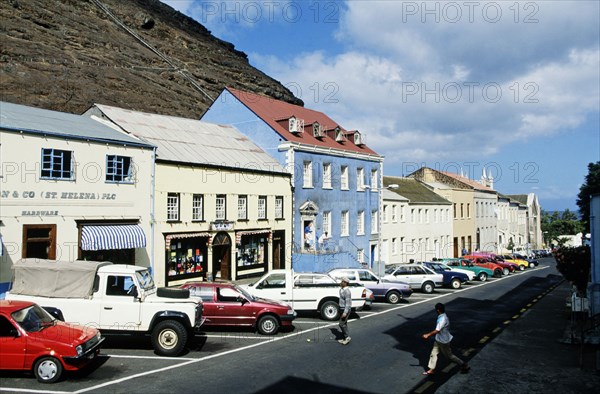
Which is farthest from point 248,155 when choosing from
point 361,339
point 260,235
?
point 361,339

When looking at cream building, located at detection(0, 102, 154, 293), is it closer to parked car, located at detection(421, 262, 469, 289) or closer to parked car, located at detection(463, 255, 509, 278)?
parked car, located at detection(421, 262, 469, 289)

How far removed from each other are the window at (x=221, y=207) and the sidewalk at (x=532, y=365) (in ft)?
53.7

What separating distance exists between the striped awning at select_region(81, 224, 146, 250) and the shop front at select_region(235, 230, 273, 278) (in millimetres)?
7568

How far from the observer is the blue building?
35.5 metres

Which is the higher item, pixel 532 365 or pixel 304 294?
pixel 304 294

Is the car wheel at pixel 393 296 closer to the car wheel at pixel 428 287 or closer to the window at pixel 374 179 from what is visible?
the car wheel at pixel 428 287

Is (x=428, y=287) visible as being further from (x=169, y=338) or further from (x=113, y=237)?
(x=169, y=338)

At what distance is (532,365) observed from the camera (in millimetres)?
13898

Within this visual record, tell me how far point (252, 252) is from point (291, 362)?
1873 centimetres

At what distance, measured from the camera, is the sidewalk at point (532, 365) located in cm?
1176

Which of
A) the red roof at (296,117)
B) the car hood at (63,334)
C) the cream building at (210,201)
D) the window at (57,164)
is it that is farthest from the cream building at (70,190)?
the red roof at (296,117)

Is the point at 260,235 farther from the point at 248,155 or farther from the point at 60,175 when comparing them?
the point at 60,175

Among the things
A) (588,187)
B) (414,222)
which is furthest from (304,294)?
(588,187)

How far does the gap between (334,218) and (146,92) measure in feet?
168
